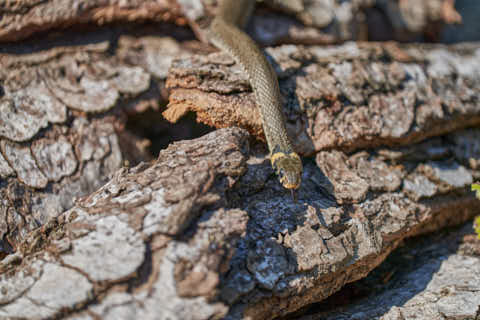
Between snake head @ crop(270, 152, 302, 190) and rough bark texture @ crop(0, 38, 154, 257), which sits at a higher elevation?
rough bark texture @ crop(0, 38, 154, 257)

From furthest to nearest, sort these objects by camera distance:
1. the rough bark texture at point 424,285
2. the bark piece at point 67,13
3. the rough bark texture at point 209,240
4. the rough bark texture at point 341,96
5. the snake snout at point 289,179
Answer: the bark piece at point 67,13
the rough bark texture at point 341,96
the snake snout at point 289,179
the rough bark texture at point 424,285
the rough bark texture at point 209,240

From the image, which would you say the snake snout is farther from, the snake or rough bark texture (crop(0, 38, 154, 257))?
rough bark texture (crop(0, 38, 154, 257))

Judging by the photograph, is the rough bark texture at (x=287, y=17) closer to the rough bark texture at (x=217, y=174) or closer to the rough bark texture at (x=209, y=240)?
the rough bark texture at (x=217, y=174)

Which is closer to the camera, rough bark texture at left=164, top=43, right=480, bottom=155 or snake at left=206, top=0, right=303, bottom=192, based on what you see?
snake at left=206, top=0, right=303, bottom=192

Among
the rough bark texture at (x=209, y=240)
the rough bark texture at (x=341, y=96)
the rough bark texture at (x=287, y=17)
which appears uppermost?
the rough bark texture at (x=287, y=17)

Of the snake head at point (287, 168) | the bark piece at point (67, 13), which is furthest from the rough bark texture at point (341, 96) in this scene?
the bark piece at point (67, 13)

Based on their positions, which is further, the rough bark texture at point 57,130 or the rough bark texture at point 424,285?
the rough bark texture at point 57,130

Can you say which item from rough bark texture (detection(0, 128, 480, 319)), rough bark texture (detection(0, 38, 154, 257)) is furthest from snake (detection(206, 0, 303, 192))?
rough bark texture (detection(0, 38, 154, 257))
